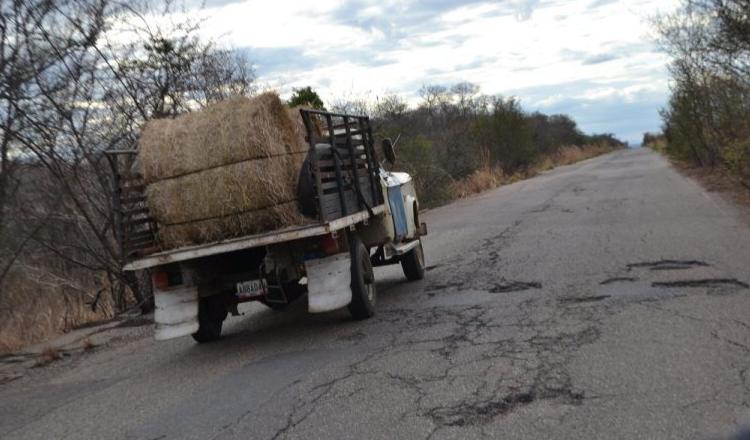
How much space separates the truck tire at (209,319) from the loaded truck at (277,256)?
1cm

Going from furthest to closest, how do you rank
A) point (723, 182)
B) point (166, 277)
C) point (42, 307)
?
point (723, 182)
point (42, 307)
point (166, 277)

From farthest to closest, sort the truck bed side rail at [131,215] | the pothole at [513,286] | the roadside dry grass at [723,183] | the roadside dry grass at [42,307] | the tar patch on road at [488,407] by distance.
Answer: the roadside dry grass at [723,183]
the roadside dry grass at [42,307]
the pothole at [513,286]
the truck bed side rail at [131,215]
the tar patch on road at [488,407]

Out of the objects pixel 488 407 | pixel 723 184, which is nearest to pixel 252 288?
pixel 488 407

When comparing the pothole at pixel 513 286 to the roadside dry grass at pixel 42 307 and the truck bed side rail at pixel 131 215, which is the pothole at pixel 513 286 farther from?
the roadside dry grass at pixel 42 307

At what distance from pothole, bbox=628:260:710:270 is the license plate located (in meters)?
4.42

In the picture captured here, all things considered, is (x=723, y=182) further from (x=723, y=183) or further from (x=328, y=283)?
(x=328, y=283)

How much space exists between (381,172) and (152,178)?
3.20 metres

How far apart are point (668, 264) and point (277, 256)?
4.75 metres

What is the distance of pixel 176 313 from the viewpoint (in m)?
7.49

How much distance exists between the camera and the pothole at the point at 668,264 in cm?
900

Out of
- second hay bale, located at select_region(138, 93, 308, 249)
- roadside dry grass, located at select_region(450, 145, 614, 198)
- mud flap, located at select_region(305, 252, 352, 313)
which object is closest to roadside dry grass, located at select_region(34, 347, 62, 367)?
second hay bale, located at select_region(138, 93, 308, 249)

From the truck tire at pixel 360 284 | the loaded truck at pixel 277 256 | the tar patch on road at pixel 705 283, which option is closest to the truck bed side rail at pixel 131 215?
the loaded truck at pixel 277 256

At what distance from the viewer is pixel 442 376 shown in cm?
553

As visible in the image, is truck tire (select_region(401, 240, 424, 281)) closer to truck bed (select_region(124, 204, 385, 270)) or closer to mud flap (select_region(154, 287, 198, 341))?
truck bed (select_region(124, 204, 385, 270))
